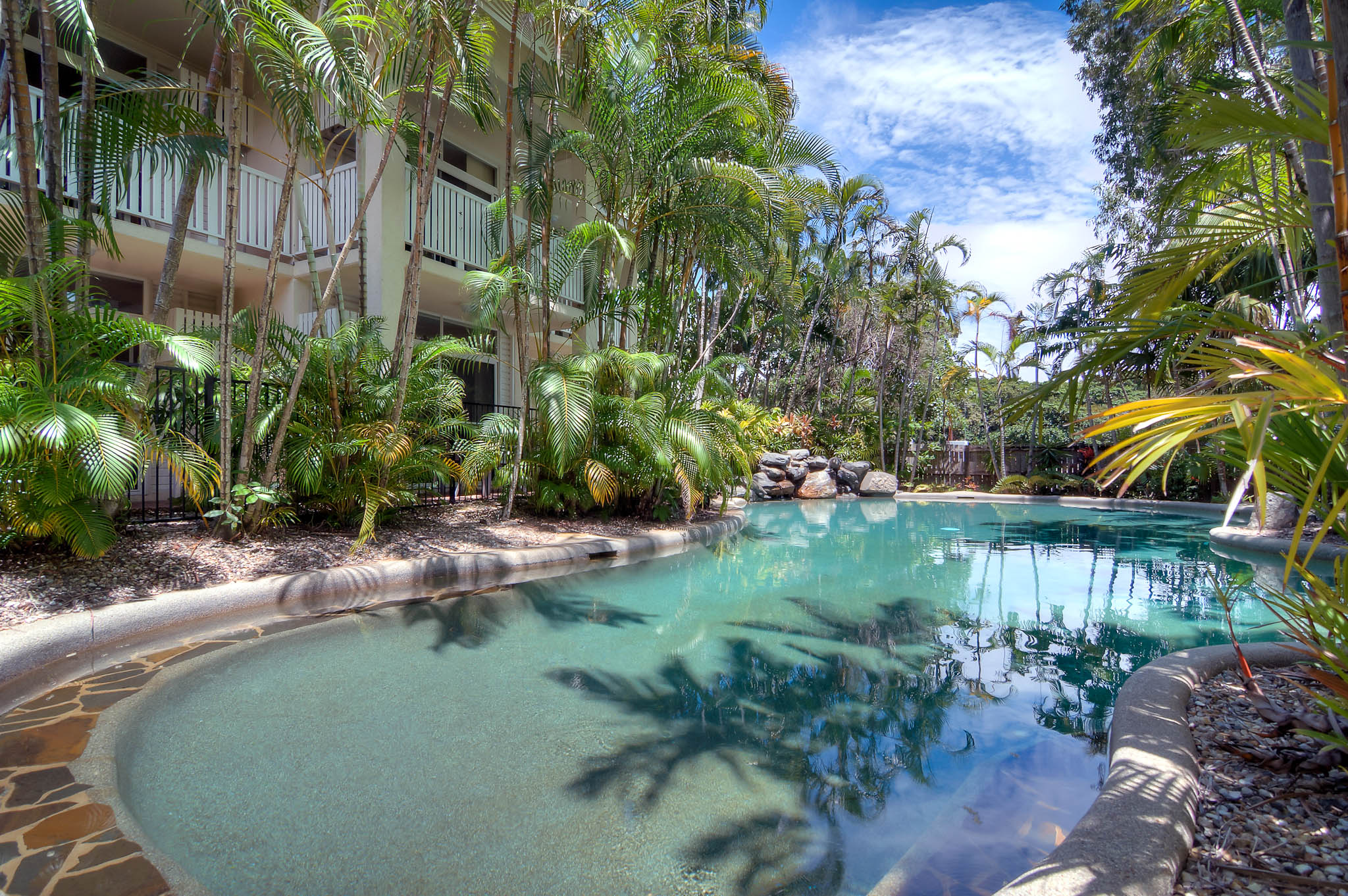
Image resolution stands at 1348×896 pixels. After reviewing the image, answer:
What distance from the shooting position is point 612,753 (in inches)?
113

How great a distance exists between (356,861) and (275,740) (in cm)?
116

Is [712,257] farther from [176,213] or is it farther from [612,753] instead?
[612,753]

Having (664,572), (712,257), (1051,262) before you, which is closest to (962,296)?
(1051,262)

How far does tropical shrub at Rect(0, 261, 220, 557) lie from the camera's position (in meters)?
3.88

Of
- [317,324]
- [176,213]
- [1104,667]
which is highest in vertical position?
[176,213]

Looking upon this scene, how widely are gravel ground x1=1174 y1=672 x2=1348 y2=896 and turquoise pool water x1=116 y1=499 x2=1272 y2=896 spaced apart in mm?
485

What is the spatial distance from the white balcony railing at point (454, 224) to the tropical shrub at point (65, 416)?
553 centimetres

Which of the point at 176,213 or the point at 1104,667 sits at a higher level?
the point at 176,213

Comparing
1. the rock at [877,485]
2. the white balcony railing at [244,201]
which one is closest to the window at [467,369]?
the white balcony railing at [244,201]

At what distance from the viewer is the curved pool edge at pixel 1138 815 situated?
5.22 ft

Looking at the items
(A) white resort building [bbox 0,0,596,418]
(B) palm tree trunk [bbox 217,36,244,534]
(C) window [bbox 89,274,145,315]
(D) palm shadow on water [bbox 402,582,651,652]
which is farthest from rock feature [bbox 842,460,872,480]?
(C) window [bbox 89,274,145,315]

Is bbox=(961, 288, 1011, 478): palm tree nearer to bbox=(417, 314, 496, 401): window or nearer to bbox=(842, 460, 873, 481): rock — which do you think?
bbox=(842, 460, 873, 481): rock

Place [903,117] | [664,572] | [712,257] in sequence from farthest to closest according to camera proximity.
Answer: [903,117] < [712,257] < [664,572]

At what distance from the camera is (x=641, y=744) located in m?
2.97
